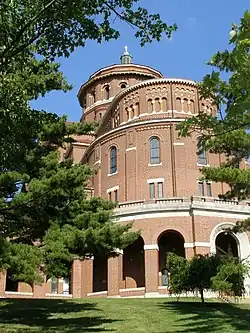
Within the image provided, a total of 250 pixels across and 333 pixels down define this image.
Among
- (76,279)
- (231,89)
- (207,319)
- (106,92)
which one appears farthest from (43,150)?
(106,92)

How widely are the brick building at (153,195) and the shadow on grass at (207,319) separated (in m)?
9.09

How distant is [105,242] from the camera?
643 inches

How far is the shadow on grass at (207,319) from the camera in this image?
48.3ft

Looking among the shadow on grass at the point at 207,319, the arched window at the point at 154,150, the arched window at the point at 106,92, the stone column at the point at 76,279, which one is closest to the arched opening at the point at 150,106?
the arched window at the point at 154,150

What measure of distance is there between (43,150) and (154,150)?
24190 millimetres

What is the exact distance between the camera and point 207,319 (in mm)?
17219

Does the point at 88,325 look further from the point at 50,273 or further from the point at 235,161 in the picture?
the point at 235,161

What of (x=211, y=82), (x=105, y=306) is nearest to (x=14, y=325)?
(x=105, y=306)

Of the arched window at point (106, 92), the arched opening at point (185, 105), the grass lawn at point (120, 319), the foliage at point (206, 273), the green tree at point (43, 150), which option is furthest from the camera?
the arched window at point (106, 92)

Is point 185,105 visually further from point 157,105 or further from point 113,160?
point 113,160

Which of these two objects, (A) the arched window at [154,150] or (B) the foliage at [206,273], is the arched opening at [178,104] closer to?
(A) the arched window at [154,150]

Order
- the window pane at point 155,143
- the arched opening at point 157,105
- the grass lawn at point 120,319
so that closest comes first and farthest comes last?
the grass lawn at point 120,319
the window pane at point 155,143
the arched opening at point 157,105

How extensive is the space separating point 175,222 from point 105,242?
1896 centimetres

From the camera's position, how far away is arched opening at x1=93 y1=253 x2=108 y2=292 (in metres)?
38.4
